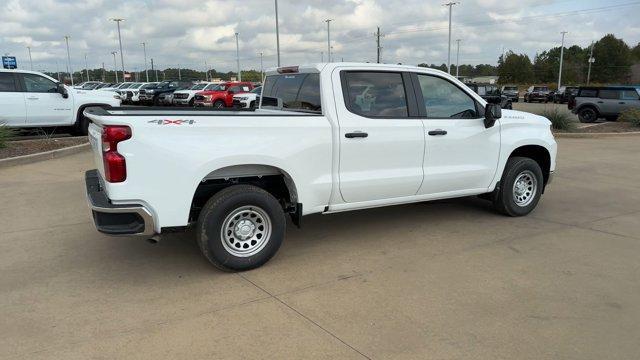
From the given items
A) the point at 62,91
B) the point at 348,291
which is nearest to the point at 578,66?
the point at 62,91

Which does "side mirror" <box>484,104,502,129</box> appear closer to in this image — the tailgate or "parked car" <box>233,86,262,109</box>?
the tailgate

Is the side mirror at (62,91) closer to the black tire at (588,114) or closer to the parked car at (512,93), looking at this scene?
the black tire at (588,114)

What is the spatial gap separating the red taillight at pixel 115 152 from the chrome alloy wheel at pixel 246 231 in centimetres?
95

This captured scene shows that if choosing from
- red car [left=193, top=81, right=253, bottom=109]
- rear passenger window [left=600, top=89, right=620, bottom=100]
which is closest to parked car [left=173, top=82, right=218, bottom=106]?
red car [left=193, top=81, right=253, bottom=109]

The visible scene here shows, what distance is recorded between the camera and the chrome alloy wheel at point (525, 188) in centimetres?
643

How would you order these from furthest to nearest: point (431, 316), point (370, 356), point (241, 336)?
point (431, 316), point (241, 336), point (370, 356)

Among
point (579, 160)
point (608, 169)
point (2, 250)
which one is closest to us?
point (2, 250)

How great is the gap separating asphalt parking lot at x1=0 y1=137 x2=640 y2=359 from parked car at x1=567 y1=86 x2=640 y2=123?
655 inches

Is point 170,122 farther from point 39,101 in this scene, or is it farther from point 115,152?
point 39,101

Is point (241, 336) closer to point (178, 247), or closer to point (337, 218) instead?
point (178, 247)

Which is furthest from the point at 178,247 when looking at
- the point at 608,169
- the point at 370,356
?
the point at 608,169

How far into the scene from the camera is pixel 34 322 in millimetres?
3754

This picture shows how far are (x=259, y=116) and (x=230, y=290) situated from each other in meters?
1.50

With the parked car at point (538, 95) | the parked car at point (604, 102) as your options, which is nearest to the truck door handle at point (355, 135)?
the parked car at point (604, 102)
